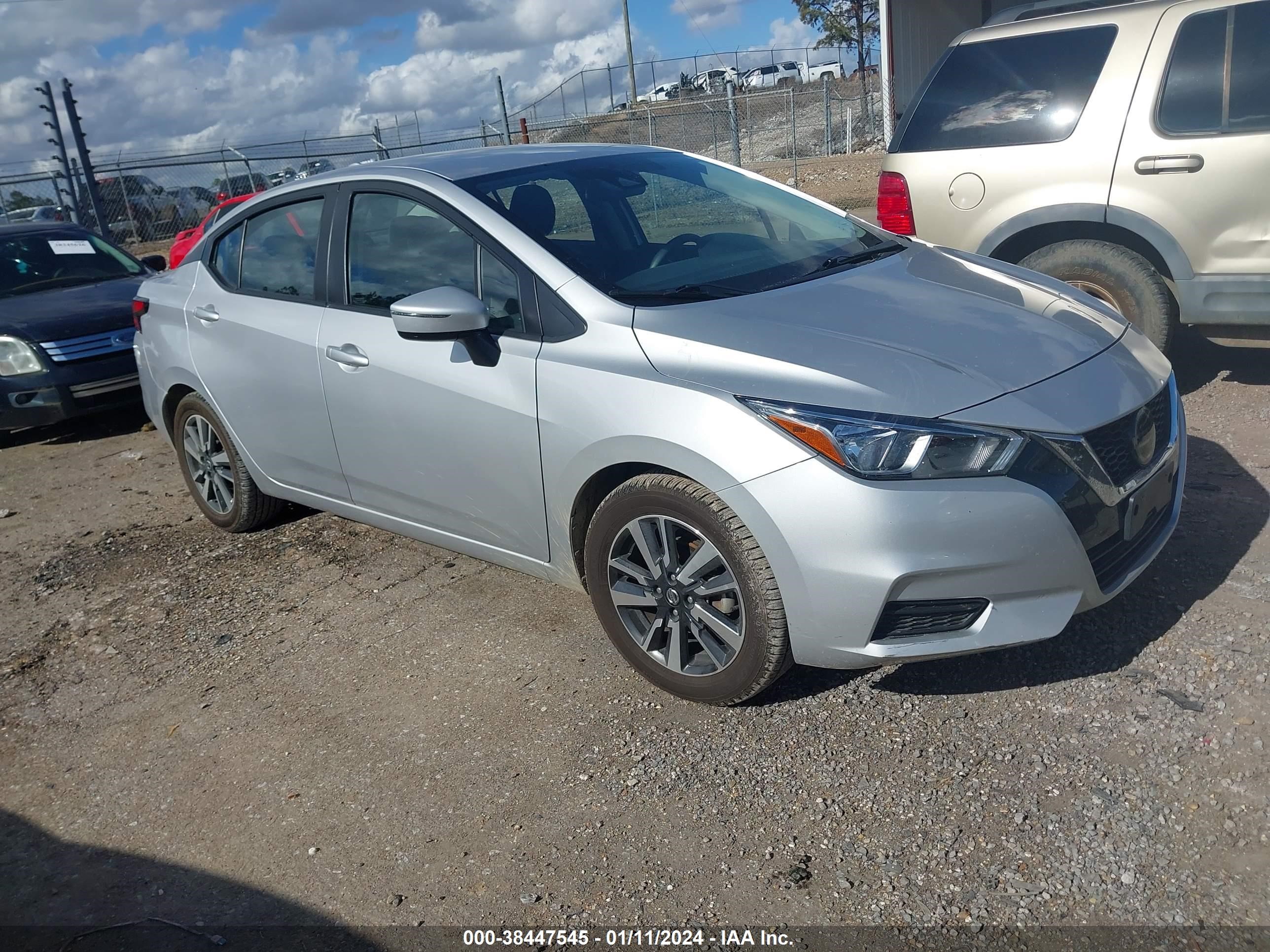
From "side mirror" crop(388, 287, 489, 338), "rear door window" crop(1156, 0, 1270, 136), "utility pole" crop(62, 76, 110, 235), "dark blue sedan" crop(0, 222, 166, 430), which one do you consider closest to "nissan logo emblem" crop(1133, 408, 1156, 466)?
"side mirror" crop(388, 287, 489, 338)

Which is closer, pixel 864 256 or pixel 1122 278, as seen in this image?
pixel 864 256

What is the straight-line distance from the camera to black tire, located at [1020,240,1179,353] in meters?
5.33

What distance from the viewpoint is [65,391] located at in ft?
24.3

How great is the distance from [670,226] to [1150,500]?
1.92 meters

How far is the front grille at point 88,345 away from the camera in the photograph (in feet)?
24.4

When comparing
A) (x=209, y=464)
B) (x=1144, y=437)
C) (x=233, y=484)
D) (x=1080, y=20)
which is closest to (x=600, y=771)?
(x=1144, y=437)

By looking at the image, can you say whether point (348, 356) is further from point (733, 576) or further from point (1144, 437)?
point (1144, 437)

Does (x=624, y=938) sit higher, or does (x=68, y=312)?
(x=68, y=312)

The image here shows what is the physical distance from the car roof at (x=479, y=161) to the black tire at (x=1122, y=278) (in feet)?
7.87

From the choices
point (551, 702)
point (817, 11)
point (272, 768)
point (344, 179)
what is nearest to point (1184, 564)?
point (551, 702)

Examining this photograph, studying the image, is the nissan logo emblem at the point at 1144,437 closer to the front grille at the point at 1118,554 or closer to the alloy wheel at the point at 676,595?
the front grille at the point at 1118,554

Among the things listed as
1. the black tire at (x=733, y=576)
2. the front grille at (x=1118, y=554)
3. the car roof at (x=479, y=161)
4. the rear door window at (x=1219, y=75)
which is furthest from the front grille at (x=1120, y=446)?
the rear door window at (x=1219, y=75)

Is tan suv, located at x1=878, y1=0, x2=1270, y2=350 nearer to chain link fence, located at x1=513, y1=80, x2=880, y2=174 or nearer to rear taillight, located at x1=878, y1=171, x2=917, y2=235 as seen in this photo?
rear taillight, located at x1=878, y1=171, x2=917, y2=235

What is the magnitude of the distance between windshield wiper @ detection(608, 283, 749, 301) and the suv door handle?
2947 millimetres
